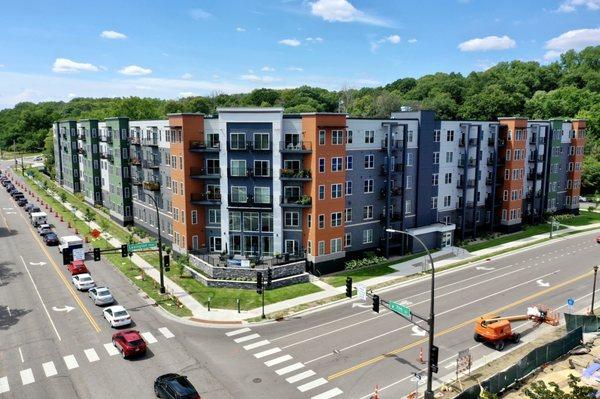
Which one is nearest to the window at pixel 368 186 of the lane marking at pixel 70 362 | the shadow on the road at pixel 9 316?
the lane marking at pixel 70 362

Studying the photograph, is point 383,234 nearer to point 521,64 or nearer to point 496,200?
point 496,200

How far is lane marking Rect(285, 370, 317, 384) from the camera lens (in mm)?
28172

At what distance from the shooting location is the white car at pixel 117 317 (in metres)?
35.7

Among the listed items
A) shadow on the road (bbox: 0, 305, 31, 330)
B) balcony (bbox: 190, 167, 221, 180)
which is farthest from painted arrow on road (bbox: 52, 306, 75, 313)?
balcony (bbox: 190, 167, 221, 180)

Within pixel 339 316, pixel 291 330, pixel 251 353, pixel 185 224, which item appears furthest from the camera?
pixel 185 224

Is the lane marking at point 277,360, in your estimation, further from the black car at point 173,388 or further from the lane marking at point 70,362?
the lane marking at point 70,362

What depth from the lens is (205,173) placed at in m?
51.7

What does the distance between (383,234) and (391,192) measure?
5.27 m

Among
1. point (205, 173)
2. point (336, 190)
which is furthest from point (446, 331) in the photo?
point (205, 173)

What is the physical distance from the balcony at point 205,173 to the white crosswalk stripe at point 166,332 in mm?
19441

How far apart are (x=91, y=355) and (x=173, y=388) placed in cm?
980

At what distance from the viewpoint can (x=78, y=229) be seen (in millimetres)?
71562

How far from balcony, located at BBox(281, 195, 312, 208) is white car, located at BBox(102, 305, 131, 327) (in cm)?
1945

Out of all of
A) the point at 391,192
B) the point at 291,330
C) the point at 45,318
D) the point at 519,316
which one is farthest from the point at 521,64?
the point at 45,318
